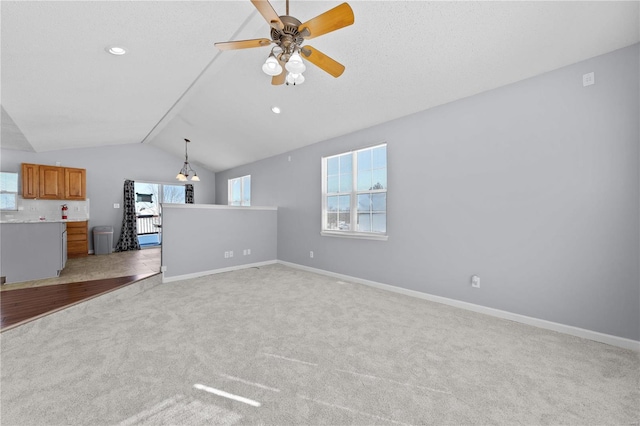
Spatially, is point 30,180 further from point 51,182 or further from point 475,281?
point 475,281

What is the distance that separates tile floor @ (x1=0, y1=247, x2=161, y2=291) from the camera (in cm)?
351

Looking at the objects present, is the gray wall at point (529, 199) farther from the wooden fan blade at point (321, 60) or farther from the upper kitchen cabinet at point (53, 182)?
the upper kitchen cabinet at point (53, 182)

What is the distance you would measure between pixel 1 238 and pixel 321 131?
4655 millimetres

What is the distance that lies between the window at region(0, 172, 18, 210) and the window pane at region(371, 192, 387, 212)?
726cm

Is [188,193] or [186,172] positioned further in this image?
[188,193]

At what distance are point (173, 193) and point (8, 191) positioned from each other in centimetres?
340

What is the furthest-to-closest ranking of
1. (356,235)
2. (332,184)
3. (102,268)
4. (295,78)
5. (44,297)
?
(332,184)
(102,268)
(356,235)
(44,297)
(295,78)

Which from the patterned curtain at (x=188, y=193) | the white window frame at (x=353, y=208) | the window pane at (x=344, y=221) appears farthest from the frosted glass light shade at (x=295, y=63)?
the patterned curtain at (x=188, y=193)

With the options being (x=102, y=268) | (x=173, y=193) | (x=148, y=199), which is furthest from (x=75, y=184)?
(x=102, y=268)

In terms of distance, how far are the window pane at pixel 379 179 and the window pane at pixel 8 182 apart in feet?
24.0

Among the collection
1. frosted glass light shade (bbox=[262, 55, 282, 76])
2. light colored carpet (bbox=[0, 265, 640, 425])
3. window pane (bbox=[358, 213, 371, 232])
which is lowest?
light colored carpet (bbox=[0, 265, 640, 425])

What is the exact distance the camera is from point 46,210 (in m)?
5.61

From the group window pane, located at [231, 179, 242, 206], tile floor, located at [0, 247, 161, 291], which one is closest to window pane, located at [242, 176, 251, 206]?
window pane, located at [231, 179, 242, 206]

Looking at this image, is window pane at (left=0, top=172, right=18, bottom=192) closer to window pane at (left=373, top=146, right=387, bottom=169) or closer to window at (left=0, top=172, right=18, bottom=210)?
window at (left=0, top=172, right=18, bottom=210)
